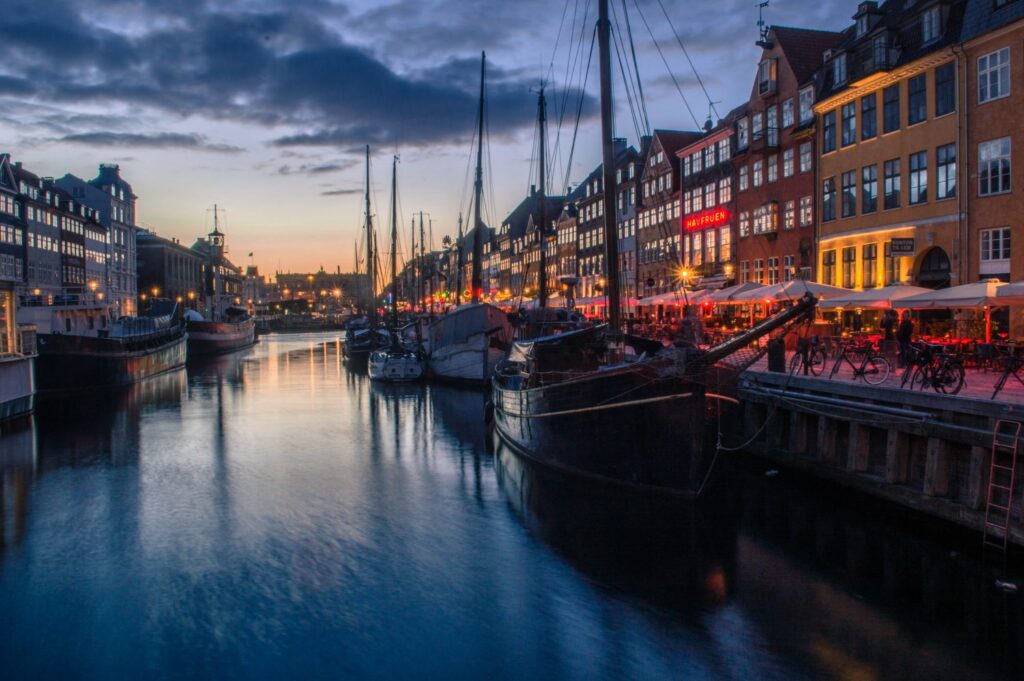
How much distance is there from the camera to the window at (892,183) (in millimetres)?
34375

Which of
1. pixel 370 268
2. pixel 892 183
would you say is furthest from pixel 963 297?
pixel 370 268

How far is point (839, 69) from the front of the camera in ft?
126

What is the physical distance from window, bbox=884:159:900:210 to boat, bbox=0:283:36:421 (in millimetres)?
35005

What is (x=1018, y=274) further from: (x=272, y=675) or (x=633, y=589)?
(x=272, y=675)

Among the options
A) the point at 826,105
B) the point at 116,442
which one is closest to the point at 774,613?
the point at 116,442

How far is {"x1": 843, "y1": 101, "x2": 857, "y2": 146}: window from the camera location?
37312mm

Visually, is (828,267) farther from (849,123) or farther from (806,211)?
(849,123)

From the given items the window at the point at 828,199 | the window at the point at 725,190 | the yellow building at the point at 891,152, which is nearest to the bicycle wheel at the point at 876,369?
the yellow building at the point at 891,152

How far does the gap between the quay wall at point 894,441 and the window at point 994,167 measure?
13.1 meters

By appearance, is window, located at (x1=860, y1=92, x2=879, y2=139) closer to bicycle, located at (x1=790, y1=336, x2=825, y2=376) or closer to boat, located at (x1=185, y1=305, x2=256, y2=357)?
bicycle, located at (x1=790, y1=336, x2=825, y2=376)

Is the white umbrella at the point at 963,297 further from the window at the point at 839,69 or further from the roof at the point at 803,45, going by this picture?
the roof at the point at 803,45

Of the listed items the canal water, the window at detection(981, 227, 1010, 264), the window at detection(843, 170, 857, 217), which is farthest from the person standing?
the window at detection(843, 170, 857, 217)

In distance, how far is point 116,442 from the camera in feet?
91.6

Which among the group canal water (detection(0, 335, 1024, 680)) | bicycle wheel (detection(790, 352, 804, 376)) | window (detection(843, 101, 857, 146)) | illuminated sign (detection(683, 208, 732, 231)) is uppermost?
window (detection(843, 101, 857, 146))
